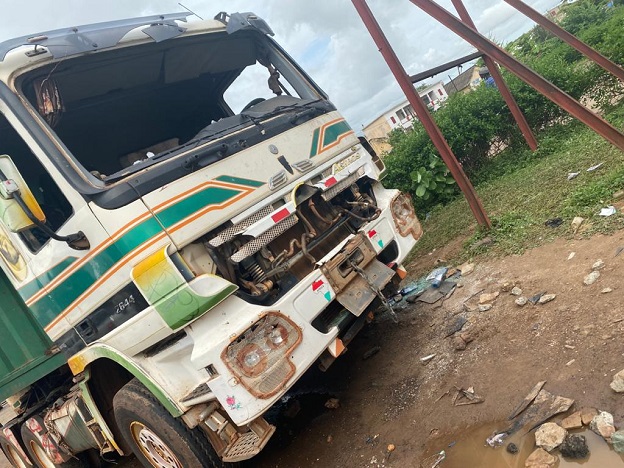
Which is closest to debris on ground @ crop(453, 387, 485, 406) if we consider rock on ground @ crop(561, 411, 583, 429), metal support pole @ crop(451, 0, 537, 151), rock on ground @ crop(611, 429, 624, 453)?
rock on ground @ crop(561, 411, 583, 429)

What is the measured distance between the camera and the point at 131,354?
8.90 feet

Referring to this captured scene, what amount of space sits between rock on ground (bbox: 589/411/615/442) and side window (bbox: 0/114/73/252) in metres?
2.90

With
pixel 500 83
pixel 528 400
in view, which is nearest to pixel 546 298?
pixel 528 400

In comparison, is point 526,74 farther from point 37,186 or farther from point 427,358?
point 37,186

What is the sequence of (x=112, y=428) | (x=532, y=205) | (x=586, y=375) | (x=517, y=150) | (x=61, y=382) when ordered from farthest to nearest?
(x=517, y=150), (x=532, y=205), (x=61, y=382), (x=112, y=428), (x=586, y=375)

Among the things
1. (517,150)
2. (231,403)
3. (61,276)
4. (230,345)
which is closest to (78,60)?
(61,276)

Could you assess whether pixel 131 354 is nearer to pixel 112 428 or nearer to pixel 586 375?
pixel 112 428

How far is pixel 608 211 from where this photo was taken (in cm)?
396

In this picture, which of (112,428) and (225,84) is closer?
(112,428)

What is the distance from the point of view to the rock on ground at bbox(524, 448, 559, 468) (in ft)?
6.79

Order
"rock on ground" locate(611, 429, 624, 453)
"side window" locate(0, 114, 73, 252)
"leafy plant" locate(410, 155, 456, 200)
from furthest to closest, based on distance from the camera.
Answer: "leafy plant" locate(410, 155, 456, 200), "side window" locate(0, 114, 73, 252), "rock on ground" locate(611, 429, 624, 453)

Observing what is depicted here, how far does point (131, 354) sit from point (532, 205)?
4.23 metres

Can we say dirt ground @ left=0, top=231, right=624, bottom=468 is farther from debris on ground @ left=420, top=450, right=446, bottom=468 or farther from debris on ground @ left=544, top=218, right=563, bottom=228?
debris on ground @ left=544, top=218, right=563, bottom=228

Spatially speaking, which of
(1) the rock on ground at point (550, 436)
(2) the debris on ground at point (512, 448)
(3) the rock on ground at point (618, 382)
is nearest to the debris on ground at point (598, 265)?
(3) the rock on ground at point (618, 382)
